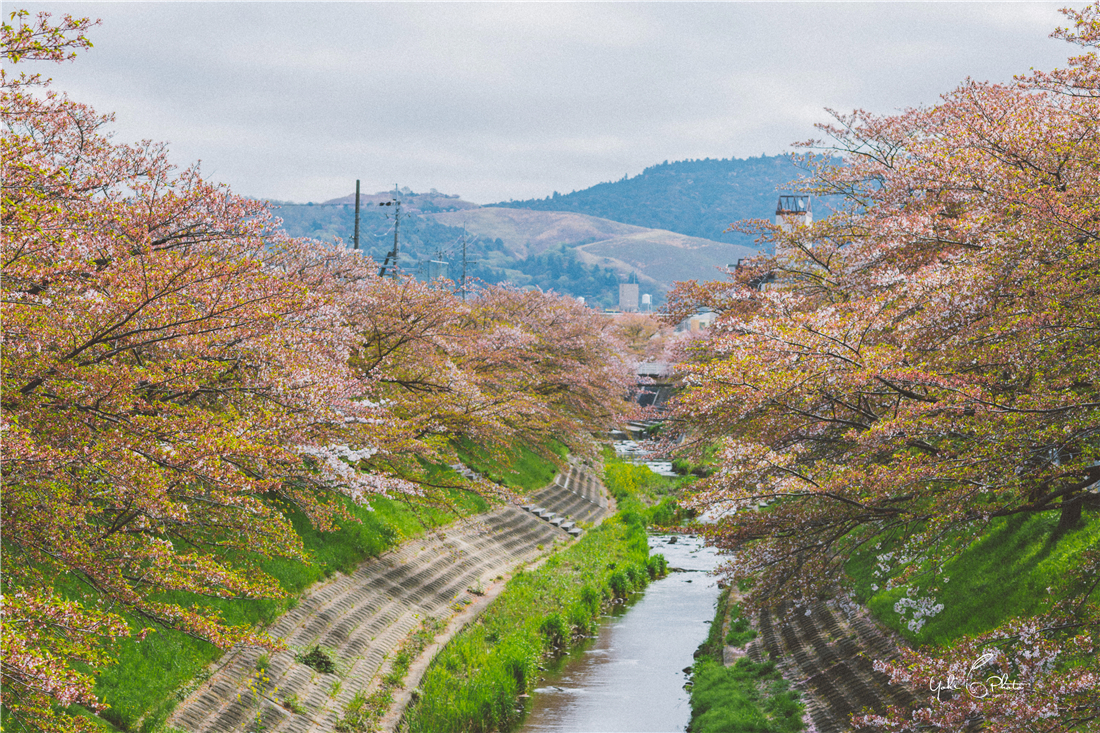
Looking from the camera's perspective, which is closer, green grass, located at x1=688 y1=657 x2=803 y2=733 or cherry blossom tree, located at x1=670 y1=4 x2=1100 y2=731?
cherry blossom tree, located at x1=670 y1=4 x2=1100 y2=731

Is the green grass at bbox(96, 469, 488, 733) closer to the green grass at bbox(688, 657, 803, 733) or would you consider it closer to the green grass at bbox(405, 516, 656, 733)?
the green grass at bbox(405, 516, 656, 733)

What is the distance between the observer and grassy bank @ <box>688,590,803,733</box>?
12492 mm

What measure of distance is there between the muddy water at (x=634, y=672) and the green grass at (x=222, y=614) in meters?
4.82

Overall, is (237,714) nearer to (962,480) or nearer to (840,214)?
(962,480)

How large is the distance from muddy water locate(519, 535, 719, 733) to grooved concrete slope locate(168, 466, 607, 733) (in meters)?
3.19

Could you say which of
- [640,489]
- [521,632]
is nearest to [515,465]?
[640,489]

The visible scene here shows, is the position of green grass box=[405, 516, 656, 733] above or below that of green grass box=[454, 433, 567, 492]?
below

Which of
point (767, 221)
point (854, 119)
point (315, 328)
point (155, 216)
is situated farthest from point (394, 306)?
point (854, 119)

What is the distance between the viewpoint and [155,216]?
12.0 metres

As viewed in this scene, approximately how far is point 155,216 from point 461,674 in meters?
9.34
